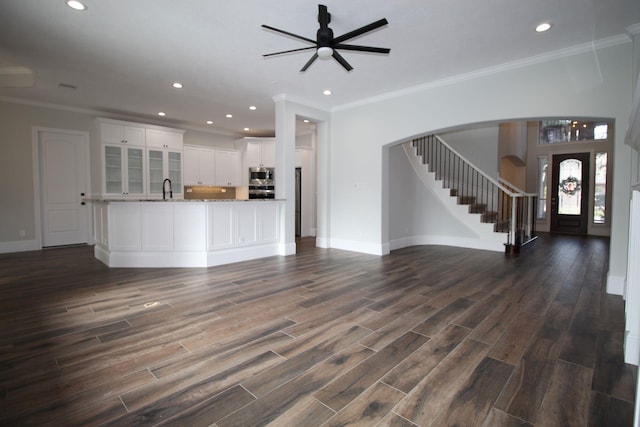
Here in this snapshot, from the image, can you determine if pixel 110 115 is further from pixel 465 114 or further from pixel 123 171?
pixel 465 114

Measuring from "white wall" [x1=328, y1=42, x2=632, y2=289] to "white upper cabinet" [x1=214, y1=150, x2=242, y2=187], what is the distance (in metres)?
3.68

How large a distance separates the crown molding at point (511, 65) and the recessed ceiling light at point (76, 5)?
173 inches

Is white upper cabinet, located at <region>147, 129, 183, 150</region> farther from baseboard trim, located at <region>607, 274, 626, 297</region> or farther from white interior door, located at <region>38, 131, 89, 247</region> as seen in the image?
baseboard trim, located at <region>607, 274, 626, 297</region>

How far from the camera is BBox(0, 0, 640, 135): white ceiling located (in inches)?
121

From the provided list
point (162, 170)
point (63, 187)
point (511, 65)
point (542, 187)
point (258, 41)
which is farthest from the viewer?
point (542, 187)

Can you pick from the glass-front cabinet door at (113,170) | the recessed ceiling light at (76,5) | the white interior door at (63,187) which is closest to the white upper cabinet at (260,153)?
the glass-front cabinet door at (113,170)

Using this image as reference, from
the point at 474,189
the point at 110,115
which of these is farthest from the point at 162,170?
the point at 474,189

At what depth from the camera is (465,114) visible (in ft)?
15.5

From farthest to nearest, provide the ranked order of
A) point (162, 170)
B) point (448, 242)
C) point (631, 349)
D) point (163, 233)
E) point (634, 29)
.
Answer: point (162, 170) < point (448, 242) < point (163, 233) < point (634, 29) < point (631, 349)

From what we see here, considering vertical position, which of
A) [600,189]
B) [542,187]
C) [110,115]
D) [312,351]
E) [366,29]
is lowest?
[312,351]

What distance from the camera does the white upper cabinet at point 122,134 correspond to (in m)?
6.95

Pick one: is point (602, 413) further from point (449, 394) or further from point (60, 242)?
point (60, 242)

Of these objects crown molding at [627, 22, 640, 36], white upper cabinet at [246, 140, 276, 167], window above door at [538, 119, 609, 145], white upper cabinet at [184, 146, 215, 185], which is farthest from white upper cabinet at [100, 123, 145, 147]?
window above door at [538, 119, 609, 145]

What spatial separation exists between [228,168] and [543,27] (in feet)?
25.3
